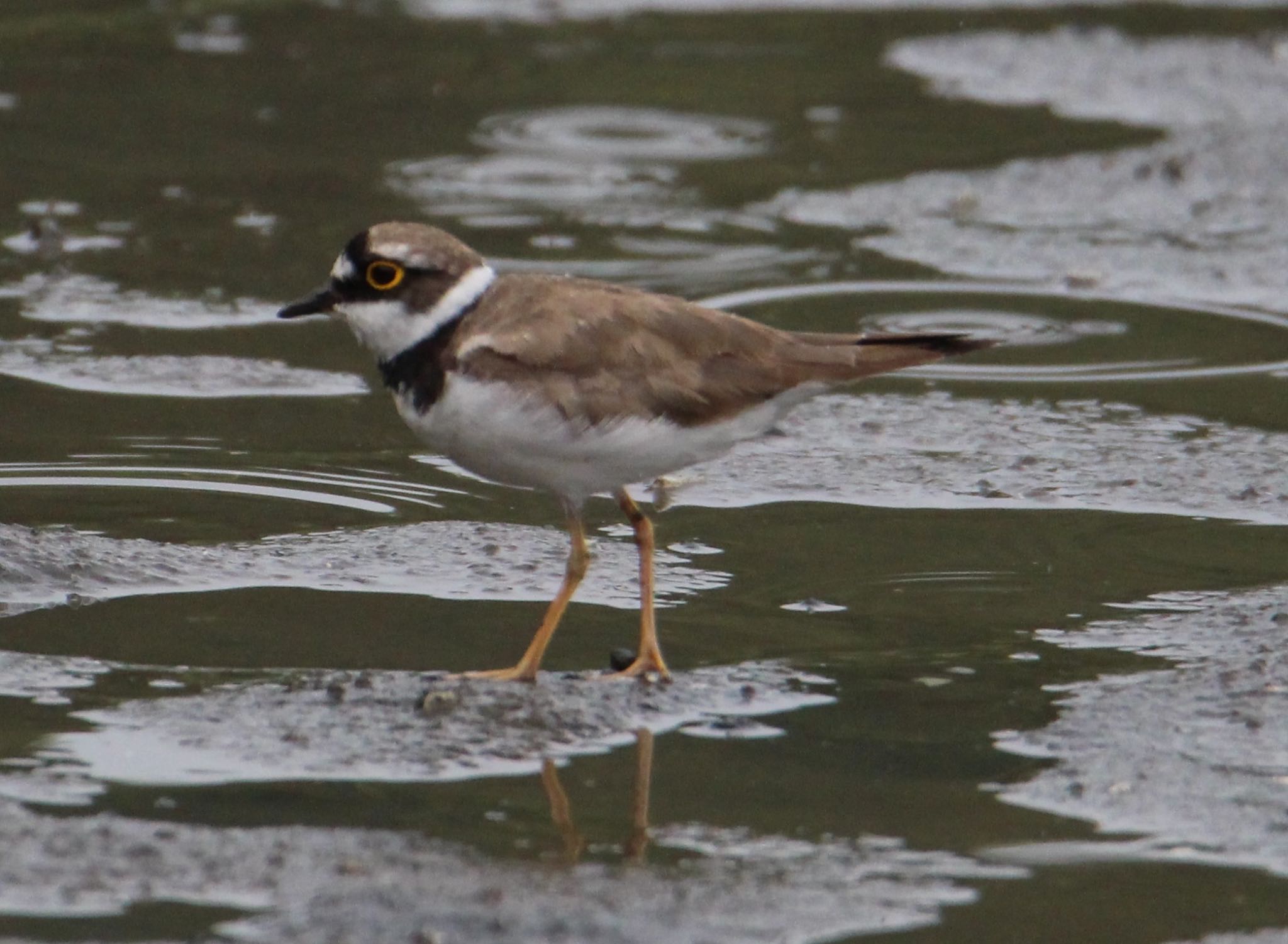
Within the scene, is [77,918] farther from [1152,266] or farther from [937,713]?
[1152,266]

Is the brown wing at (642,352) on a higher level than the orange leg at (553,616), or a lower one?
higher

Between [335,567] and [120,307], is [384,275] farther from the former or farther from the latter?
[120,307]

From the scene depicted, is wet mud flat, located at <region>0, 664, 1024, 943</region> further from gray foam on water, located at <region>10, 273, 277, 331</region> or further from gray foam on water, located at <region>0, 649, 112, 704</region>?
gray foam on water, located at <region>10, 273, 277, 331</region>

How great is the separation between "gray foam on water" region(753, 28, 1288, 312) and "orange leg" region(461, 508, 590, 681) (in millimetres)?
3961

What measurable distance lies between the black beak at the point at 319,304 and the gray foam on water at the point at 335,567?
32.2 inches

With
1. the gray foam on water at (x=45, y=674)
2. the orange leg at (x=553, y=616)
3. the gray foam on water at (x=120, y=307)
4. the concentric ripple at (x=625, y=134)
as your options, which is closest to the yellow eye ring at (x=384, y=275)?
the orange leg at (x=553, y=616)

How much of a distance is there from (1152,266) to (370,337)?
4791mm

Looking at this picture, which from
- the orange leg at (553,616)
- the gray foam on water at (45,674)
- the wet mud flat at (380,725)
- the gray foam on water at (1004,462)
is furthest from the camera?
the gray foam on water at (1004,462)

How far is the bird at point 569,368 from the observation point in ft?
16.5

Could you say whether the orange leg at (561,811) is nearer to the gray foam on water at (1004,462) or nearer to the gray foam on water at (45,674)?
the gray foam on water at (45,674)

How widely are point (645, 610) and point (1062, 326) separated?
3.60 m

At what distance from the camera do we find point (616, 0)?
526 inches

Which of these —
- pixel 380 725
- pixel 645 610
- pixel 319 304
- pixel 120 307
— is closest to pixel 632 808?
pixel 380 725

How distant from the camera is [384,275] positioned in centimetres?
521
